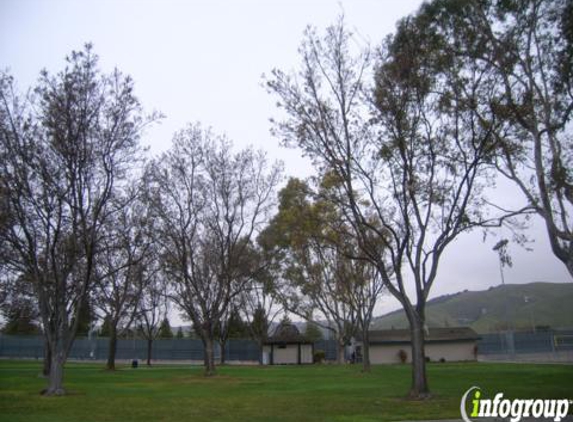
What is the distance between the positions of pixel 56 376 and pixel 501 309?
137 m

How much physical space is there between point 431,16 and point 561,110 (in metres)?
5.97

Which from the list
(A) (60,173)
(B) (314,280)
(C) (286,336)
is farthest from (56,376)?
(C) (286,336)

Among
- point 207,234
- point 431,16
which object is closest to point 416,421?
point 431,16

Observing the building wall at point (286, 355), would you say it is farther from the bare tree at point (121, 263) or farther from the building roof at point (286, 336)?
the bare tree at point (121, 263)

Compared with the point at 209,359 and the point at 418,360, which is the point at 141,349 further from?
the point at 418,360

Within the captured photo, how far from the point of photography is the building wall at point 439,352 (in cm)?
6072

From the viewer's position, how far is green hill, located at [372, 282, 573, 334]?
122125mm

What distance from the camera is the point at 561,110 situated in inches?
830

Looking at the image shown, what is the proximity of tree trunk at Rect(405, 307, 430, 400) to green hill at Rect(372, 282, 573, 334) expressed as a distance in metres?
99.8

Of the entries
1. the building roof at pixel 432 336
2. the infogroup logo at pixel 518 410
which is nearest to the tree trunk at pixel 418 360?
the infogroup logo at pixel 518 410

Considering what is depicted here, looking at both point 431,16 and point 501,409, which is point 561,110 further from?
point 501,409

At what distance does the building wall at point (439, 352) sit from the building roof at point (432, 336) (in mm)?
733

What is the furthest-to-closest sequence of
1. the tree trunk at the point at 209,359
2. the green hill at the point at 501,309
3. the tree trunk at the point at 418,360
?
the green hill at the point at 501,309 < the tree trunk at the point at 209,359 < the tree trunk at the point at 418,360

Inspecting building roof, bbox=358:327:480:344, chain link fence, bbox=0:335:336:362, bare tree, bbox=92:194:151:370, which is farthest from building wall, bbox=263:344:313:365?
bare tree, bbox=92:194:151:370
